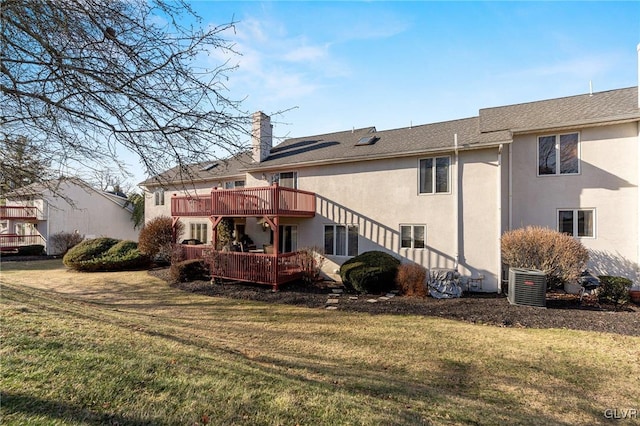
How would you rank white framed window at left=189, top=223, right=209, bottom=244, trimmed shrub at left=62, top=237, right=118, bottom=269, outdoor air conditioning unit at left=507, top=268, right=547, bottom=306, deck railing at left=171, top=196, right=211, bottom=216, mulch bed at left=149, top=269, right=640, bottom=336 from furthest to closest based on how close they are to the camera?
Answer: white framed window at left=189, top=223, right=209, bottom=244 < trimmed shrub at left=62, top=237, right=118, bottom=269 < deck railing at left=171, top=196, right=211, bottom=216 < outdoor air conditioning unit at left=507, top=268, right=547, bottom=306 < mulch bed at left=149, top=269, right=640, bottom=336

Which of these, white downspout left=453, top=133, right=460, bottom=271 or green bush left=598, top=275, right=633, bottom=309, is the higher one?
white downspout left=453, top=133, right=460, bottom=271

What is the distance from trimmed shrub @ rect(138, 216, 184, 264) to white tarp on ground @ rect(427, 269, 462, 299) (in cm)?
1374

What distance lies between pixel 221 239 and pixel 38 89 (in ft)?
38.5

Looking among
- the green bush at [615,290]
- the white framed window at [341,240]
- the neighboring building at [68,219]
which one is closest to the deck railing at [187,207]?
the white framed window at [341,240]

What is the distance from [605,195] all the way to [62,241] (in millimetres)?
31863

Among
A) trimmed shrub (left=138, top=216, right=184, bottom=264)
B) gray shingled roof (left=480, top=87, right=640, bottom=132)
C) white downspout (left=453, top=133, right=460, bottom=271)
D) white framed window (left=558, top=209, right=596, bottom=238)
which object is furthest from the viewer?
trimmed shrub (left=138, top=216, right=184, bottom=264)

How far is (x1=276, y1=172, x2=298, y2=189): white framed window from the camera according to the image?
46.7 ft

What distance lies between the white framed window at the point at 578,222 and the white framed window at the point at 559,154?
4.52 feet

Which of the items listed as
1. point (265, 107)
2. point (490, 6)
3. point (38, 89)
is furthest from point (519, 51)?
point (38, 89)

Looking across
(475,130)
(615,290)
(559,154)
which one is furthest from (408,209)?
(615,290)

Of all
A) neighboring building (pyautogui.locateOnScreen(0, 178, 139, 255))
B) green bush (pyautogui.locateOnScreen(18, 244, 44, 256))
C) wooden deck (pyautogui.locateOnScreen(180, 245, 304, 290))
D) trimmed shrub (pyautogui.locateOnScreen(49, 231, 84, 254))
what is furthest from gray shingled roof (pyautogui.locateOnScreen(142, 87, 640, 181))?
green bush (pyautogui.locateOnScreen(18, 244, 44, 256))

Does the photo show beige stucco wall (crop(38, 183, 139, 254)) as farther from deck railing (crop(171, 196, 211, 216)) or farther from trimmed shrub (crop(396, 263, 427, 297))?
trimmed shrub (crop(396, 263, 427, 297))

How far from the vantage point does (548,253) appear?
29.0 feet

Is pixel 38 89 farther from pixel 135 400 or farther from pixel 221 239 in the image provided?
pixel 221 239
